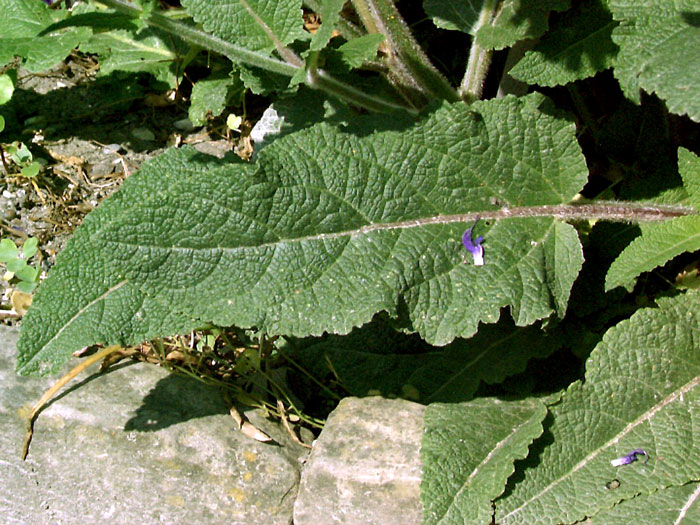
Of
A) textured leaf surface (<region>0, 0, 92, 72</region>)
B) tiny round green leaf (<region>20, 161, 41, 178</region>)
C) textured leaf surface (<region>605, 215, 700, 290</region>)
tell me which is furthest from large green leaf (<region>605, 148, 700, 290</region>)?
tiny round green leaf (<region>20, 161, 41, 178</region>)

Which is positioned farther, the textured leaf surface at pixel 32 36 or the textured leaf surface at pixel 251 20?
the textured leaf surface at pixel 32 36

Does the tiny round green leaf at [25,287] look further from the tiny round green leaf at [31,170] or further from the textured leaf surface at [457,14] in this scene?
the textured leaf surface at [457,14]

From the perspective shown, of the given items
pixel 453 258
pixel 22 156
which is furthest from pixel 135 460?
pixel 22 156

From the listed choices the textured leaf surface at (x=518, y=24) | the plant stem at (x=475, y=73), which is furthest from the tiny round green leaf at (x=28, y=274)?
the textured leaf surface at (x=518, y=24)

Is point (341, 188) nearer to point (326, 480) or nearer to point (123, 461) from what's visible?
point (326, 480)

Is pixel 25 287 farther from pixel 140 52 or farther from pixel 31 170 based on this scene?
pixel 140 52

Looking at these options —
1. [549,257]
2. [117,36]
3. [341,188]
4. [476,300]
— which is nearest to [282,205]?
[341,188]

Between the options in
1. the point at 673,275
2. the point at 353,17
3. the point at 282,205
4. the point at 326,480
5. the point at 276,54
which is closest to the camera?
the point at 282,205
